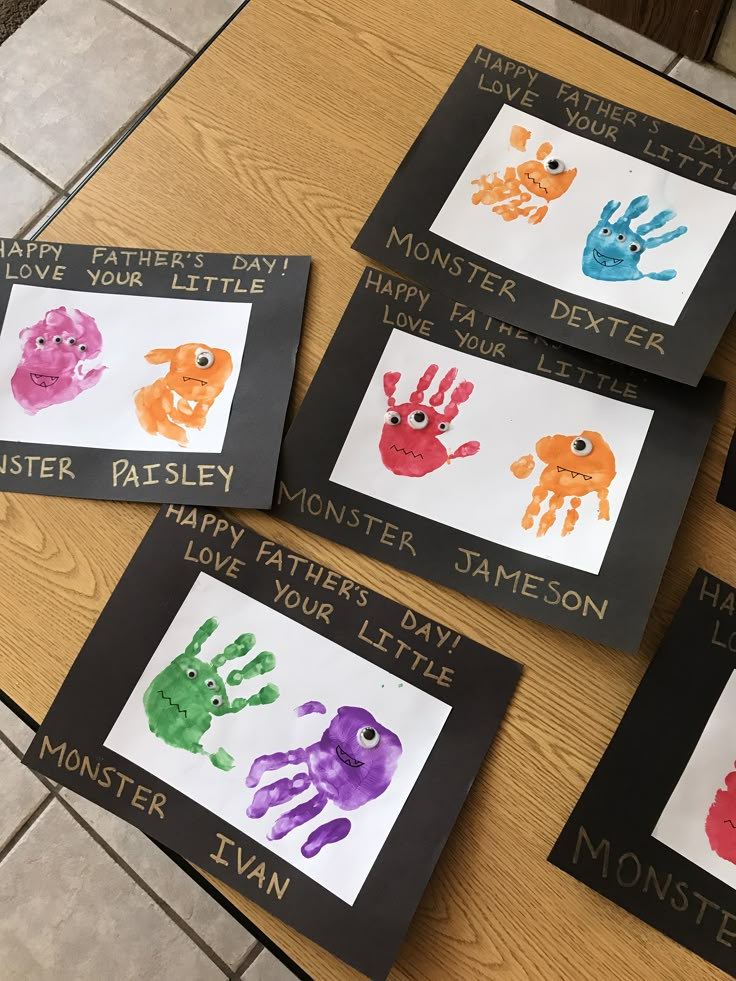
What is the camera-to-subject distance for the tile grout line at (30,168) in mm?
1602

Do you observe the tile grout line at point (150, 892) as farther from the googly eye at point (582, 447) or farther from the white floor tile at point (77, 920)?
the googly eye at point (582, 447)

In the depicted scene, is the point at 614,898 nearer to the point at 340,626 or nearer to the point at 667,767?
the point at 667,767

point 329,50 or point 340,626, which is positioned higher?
point 329,50

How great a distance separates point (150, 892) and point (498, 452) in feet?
3.06

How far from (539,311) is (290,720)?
1.27 feet

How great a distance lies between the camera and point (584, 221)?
2.52ft

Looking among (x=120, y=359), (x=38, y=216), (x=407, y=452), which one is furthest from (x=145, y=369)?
(x=38, y=216)

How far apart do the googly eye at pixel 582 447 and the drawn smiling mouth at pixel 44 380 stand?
45cm

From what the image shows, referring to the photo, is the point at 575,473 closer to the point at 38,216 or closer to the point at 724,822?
the point at 724,822

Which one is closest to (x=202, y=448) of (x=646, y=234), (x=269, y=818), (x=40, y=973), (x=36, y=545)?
(x=36, y=545)

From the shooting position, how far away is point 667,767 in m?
0.62

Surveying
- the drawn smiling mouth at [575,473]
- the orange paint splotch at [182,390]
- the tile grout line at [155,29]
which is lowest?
the orange paint splotch at [182,390]

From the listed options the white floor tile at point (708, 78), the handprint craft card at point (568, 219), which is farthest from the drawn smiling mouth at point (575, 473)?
the white floor tile at point (708, 78)

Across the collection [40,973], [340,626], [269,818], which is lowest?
[40,973]
